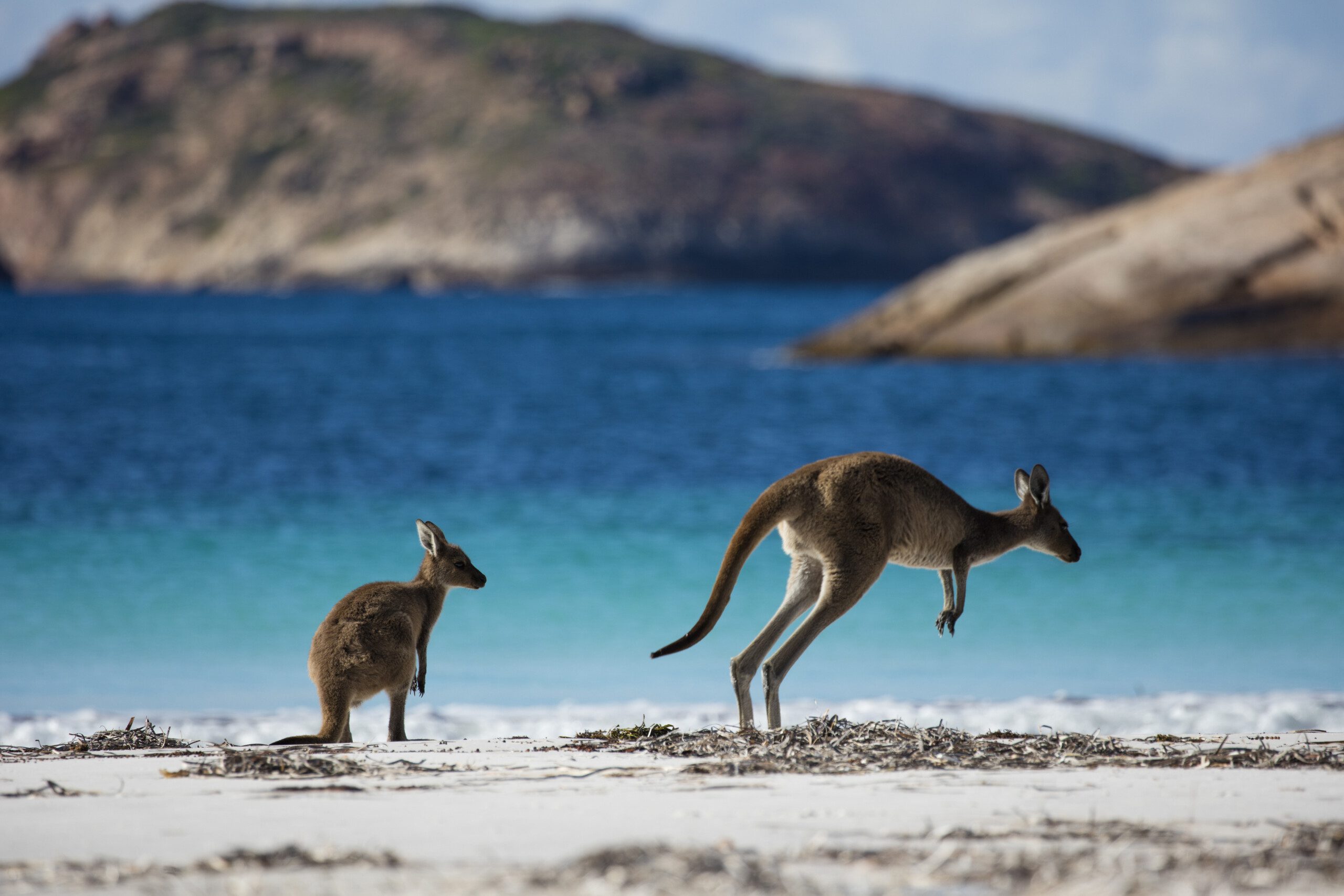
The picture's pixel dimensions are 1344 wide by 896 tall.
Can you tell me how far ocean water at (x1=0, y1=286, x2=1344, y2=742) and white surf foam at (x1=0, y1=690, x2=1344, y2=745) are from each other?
42 mm

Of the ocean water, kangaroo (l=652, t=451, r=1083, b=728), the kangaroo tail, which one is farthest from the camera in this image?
the ocean water

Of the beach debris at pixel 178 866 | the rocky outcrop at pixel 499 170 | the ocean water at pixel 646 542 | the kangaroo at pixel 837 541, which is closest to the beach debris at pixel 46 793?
the beach debris at pixel 178 866

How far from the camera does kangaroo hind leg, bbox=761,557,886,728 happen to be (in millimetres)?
6078

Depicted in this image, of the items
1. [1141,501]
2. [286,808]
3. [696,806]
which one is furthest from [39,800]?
[1141,501]

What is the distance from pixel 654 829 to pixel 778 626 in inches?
71.3

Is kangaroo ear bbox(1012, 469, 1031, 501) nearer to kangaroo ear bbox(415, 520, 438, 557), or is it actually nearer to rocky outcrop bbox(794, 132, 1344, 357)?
kangaroo ear bbox(415, 520, 438, 557)

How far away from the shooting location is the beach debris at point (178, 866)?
160 inches

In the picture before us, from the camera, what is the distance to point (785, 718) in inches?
328

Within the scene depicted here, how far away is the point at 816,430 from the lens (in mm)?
26094

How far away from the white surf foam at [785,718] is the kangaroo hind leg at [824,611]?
5.91 ft

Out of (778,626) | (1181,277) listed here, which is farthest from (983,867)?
(1181,277)

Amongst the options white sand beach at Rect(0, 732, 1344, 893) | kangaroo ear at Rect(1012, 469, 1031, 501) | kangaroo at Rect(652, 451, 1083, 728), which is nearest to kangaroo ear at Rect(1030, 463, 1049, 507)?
kangaroo ear at Rect(1012, 469, 1031, 501)

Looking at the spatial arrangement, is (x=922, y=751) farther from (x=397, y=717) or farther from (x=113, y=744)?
(x=113, y=744)

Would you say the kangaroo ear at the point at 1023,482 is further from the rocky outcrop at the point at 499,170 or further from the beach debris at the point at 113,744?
the rocky outcrop at the point at 499,170
